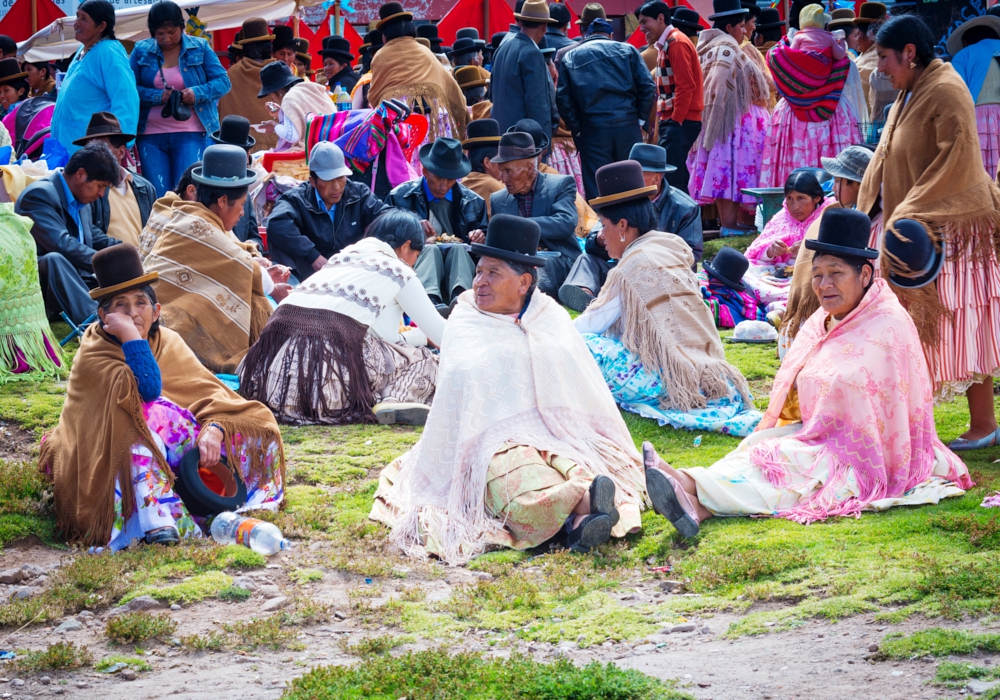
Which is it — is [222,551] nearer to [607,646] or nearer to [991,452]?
[607,646]

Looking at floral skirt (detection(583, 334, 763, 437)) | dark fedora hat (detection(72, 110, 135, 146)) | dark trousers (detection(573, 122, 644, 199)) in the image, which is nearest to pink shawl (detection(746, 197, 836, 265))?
dark trousers (detection(573, 122, 644, 199))

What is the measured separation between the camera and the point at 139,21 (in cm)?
1450

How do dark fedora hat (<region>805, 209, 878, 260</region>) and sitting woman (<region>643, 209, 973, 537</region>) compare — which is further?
dark fedora hat (<region>805, 209, 878, 260</region>)

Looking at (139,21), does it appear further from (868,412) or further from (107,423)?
(868,412)

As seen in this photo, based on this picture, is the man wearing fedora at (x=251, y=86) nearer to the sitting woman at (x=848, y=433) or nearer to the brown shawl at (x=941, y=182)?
the brown shawl at (x=941, y=182)

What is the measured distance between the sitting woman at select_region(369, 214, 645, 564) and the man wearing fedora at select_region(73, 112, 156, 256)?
167 inches

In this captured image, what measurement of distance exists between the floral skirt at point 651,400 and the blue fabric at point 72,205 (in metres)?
3.92

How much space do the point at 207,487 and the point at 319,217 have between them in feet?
12.8

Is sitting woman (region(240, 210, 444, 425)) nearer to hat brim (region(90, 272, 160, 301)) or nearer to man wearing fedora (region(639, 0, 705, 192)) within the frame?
hat brim (region(90, 272, 160, 301))

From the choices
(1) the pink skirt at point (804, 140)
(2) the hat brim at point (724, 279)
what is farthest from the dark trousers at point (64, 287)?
(1) the pink skirt at point (804, 140)

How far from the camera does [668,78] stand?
11.0 m

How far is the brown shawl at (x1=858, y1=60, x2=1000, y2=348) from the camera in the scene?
5.49 m

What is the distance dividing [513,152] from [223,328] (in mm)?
2950

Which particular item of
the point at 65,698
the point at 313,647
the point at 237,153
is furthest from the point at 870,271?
the point at 237,153
